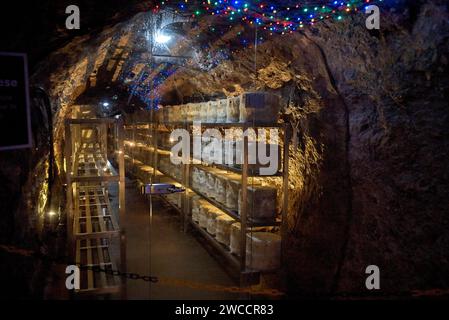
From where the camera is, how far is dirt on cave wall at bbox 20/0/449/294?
3.04 m

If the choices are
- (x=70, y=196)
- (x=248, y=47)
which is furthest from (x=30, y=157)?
(x=248, y=47)

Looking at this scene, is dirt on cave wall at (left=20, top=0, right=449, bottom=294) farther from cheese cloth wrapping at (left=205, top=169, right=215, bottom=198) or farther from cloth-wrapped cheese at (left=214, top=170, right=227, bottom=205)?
cheese cloth wrapping at (left=205, top=169, right=215, bottom=198)

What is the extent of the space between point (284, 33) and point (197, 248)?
3.98 metres

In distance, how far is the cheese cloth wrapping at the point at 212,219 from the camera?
5836 millimetres

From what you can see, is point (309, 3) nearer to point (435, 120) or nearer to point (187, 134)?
point (435, 120)

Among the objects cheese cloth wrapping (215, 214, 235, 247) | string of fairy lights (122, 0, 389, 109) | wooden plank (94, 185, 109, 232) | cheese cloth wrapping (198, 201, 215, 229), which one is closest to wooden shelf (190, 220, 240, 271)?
cheese cloth wrapping (215, 214, 235, 247)

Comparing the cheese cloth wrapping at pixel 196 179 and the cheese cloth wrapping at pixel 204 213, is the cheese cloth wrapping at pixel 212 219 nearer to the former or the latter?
the cheese cloth wrapping at pixel 204 213

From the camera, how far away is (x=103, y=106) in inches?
597

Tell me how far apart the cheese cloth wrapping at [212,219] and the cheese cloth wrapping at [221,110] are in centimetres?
156

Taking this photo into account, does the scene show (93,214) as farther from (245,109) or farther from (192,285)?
(192,285)

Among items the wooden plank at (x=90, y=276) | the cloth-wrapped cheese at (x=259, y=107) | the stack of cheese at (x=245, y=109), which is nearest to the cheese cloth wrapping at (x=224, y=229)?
the stack of cheese at (x=245, y=109)

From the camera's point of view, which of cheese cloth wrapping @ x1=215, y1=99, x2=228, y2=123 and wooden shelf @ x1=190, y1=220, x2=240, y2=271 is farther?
cheese cloth wrapping @ x1=215, y1=99, x2=228, y2=123

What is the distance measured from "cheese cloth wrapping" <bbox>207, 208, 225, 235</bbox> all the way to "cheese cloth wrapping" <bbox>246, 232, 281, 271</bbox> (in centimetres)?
113

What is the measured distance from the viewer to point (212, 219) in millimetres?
5930
